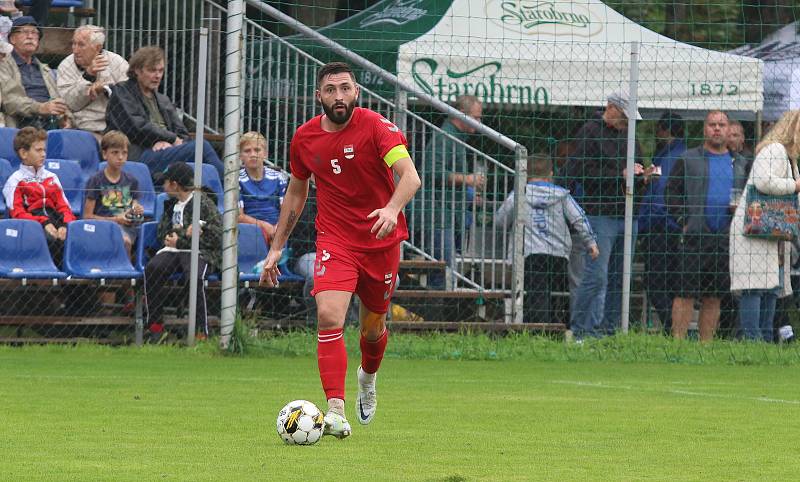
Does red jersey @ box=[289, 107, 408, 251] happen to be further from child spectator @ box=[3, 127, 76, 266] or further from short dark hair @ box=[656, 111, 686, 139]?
short dark hair @ box=[656, 111, 686, 139]

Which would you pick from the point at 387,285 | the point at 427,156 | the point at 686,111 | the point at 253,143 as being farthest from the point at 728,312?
the point at 387,285

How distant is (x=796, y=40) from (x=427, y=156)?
514 cm

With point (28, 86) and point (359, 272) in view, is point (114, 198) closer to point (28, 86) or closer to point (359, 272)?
point (28, 86)

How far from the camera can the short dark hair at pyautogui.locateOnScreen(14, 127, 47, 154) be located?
14828 millimetres

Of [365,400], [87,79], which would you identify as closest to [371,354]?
[365,400]

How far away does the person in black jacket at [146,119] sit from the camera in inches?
634

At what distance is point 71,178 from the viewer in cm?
1561

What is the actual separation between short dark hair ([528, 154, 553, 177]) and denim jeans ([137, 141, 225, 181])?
333 cm

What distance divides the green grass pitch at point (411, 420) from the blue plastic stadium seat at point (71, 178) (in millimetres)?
1946

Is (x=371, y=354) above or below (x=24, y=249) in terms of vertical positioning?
below

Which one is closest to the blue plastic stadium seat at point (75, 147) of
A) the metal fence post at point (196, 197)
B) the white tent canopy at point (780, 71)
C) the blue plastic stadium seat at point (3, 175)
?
the blue plastic stadium seat at point (3, 175)

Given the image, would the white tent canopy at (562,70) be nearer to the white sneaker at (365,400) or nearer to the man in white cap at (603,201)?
the man in white cap at (603,201)

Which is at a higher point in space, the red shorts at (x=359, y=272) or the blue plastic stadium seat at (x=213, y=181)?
the blue plastic stadium seat at (x=213, y=181)

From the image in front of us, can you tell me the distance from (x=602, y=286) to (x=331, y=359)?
308 inches
